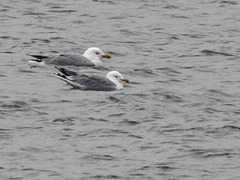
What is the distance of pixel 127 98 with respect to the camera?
71.5 feet

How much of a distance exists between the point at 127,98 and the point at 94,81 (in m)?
1.32

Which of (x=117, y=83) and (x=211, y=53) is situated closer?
(x=117, y=83)

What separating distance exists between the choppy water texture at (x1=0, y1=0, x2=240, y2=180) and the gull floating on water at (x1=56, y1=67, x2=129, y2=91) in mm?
225

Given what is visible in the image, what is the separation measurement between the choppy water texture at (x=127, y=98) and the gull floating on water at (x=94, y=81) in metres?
0.22

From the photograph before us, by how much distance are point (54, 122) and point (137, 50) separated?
9.48m

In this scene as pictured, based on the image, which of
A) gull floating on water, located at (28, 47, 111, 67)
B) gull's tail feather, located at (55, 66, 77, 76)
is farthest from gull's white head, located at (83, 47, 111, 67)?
gull's tail feather, located at (55, 66, 77, 76)

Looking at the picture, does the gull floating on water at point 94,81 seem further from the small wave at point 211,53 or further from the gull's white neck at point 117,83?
the small wave at point 211,53

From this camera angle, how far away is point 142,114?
19922mm

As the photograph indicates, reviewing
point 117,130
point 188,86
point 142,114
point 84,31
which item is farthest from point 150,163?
point 84,31

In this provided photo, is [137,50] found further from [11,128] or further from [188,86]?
[11,128]

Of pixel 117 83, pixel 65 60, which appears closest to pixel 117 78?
pixel 117 83

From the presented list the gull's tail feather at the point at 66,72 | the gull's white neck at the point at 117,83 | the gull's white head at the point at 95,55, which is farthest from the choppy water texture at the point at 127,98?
the gull's white head at the point at 95,55

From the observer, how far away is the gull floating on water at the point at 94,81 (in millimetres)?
22739

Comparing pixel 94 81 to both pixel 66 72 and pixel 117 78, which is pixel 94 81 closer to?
pixel 117 78
